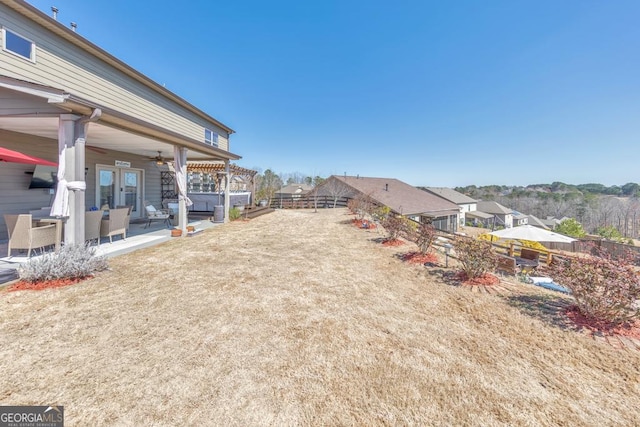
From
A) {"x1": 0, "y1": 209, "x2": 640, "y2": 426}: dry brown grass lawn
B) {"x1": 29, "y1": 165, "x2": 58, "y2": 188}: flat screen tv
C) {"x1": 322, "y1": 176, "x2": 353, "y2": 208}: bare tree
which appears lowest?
{"x1": 0, "y1": 209, "x2": 640, "y2": 426}: dry brown grass lawn

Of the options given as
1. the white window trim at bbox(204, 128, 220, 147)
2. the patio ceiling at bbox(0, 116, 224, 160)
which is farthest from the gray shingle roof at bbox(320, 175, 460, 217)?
the patio ceiling at bbox(0, 116, 224, 160)

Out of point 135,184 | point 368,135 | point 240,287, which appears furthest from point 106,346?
point 368,135

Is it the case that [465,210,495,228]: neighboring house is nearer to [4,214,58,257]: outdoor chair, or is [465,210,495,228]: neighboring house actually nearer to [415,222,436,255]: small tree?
[415,222,436,255]: small tree

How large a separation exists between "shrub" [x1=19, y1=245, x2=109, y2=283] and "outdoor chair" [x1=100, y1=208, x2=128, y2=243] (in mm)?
2023

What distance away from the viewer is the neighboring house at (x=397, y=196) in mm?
20062

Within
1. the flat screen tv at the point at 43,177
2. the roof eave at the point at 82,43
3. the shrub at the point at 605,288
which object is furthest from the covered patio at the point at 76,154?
the shrub at the point at 605,288

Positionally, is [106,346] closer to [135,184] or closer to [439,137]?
[135,184]

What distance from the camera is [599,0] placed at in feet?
25.5

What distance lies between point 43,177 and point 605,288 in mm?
12870

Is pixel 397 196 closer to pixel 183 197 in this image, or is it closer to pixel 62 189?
pixel 183 197

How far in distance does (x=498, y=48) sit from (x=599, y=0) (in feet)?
13.6

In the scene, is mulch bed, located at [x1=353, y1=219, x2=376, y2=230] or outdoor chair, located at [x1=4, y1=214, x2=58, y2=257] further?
mulch bed, located at [x1=353, y1=219, x2=376, y2=230]

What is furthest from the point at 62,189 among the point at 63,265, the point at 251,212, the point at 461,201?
the point at 461,201

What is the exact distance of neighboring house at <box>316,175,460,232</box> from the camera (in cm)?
2006
